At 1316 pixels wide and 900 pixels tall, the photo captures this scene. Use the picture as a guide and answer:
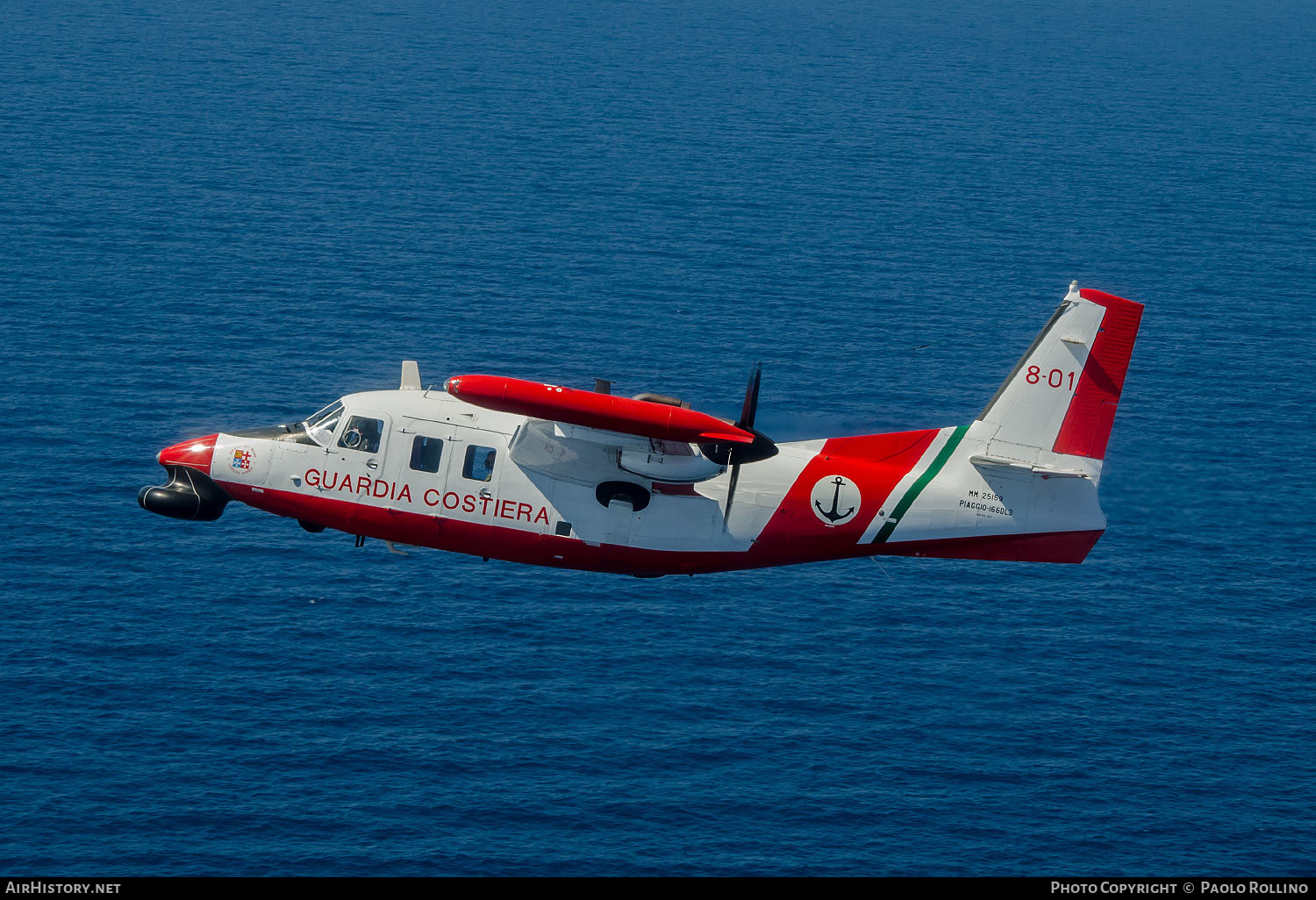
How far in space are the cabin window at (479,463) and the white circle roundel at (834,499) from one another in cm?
1139

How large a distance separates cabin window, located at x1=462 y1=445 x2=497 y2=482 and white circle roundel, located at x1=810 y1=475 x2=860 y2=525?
37.4 feet

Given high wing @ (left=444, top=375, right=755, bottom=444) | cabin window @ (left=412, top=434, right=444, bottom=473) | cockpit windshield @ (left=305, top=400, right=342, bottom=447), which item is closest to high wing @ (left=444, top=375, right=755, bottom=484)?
high wing @ (left=444, top=375, right=755, bottom=444)

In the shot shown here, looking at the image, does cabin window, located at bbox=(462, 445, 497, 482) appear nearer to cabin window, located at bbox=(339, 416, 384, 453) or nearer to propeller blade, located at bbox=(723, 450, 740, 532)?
cabin window, located at bbox=(339, 416, 384, 453)

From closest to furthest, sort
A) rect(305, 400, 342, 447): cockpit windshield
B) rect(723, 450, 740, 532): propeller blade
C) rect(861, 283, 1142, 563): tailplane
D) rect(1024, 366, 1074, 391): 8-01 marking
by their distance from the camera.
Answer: rect(723, 450, 740, 532): propeller blade, rect(861, 283, 1142, 563): tailplane, rect(1024, 366, 1074, 391): 8-01 marking, rect(305, 400, 342, 447): cockpit windshield

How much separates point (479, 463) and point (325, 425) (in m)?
5.85

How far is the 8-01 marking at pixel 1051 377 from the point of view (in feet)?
187

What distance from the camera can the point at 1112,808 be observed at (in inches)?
4656

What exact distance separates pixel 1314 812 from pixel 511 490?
3422 inches

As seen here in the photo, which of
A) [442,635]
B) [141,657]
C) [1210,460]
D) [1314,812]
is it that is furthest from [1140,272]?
[141,657]

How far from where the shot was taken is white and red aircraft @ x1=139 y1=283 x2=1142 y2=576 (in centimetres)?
5597

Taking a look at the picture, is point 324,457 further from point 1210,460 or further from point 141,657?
point 1210,460
